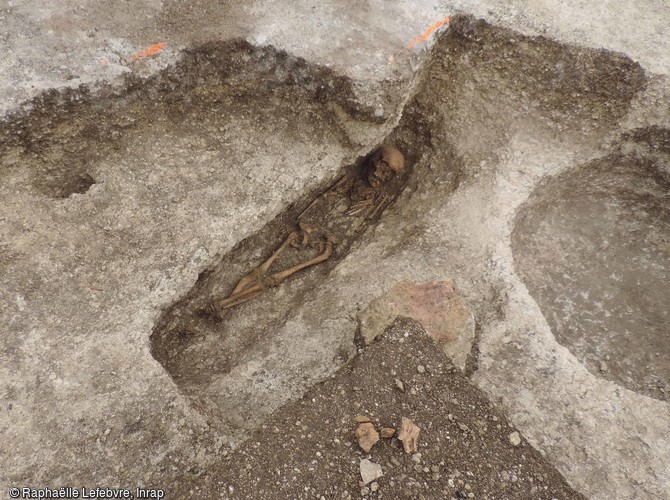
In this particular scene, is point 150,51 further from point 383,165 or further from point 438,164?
point 438,164

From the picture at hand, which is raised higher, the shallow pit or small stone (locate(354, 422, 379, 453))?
the shallow pit

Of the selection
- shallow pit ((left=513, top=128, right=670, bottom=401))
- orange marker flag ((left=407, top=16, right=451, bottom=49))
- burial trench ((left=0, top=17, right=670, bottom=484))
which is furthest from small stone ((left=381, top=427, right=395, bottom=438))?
orange marker flag ((left=407, top=16, right=451, bottom=49))

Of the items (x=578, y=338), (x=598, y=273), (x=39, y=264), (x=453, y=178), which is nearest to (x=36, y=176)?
(x=39, y=264)

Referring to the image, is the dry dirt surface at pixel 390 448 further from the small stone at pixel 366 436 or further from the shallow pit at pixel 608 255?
the shallow pit at pixel 608 255

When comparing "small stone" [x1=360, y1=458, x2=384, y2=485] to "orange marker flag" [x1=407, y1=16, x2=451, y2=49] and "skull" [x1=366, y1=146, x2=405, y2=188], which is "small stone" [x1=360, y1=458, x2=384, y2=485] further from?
"orange marker flag" [x1=407, y1=16, x2=451, y2=49]
